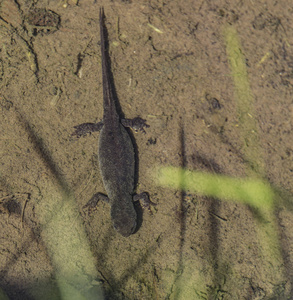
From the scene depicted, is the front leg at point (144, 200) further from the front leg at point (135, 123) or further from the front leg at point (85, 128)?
the front leg at point (85, 128)

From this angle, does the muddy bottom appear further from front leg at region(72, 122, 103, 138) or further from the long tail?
the long tail

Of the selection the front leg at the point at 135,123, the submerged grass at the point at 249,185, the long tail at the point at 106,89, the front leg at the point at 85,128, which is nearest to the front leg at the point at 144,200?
the submerged grass at the point at 249,185

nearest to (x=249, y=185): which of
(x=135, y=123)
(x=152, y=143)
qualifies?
(x=152, y=143)

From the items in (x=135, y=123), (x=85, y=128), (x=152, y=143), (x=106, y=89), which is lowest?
(x=85, y=128)

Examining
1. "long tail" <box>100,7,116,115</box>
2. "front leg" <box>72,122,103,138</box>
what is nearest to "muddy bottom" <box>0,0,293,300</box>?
"front leg" <box>72,122,103,138</box>

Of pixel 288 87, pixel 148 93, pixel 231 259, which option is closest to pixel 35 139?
pixel 148 93

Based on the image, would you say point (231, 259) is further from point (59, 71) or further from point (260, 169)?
point (59, 71)

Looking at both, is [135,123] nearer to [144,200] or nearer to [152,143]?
[152,143]

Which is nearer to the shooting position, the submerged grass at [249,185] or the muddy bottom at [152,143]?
the muddy bottom at [152,143]

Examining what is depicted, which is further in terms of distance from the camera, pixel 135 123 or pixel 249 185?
pixel 135 123
